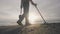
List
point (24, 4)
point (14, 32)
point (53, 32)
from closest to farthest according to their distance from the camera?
point (24, 4)
point (53, 32)
point (14, 32)

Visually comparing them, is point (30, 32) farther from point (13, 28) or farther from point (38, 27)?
point (13, 28)

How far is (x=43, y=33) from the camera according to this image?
5457 mm

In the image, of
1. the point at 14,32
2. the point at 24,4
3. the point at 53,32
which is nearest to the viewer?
the point at 24,4

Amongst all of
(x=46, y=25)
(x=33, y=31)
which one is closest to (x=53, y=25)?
(x=46, y=25)

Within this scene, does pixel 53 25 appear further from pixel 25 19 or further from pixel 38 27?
pixel 25 19

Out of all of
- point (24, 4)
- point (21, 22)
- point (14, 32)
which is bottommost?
point (14, 32)

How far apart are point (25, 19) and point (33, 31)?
23.1 inches

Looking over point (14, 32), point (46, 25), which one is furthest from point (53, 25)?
point (14, 32)

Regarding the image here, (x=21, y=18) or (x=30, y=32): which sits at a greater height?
(x=21, y=18)

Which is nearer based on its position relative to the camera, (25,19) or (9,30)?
(25,19)

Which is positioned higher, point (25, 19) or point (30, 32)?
point (25, 19)

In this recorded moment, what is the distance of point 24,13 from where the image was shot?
16.3ft

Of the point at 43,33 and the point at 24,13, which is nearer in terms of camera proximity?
the point at 24,13

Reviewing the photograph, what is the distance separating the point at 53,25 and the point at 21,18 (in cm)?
137
